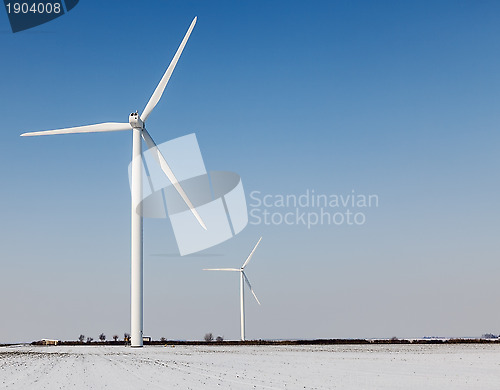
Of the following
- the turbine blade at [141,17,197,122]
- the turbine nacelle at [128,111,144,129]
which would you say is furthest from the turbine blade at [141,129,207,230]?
the turbine blade at [141,17,197,122]

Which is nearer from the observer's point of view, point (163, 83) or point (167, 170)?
point (167, 170)

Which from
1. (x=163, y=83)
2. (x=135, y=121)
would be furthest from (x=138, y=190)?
(x=163, y=83)

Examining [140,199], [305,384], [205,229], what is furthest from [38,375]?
[140,199]

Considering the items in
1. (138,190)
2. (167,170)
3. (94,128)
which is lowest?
(138,190)

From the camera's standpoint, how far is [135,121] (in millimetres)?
82625

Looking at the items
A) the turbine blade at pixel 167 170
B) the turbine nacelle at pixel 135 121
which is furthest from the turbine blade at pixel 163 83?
the turbine blade at pixel 167 170

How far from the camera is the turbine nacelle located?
8256cm

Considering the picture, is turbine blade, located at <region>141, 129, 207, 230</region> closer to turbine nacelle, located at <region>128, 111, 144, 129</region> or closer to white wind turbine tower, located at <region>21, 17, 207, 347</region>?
white wind turbine tower, located at <region>21, 17, 207, 347</region>

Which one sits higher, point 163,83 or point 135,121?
point 163,83

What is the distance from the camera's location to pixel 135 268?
77438 mm

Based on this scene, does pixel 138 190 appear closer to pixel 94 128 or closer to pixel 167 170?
pixel 167 170

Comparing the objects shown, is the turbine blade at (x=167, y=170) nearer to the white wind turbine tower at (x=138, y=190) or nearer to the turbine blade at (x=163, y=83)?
the white wind turbine tower at (x=138, y=190)

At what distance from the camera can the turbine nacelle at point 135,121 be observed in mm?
82562

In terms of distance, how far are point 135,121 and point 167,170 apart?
923cm
